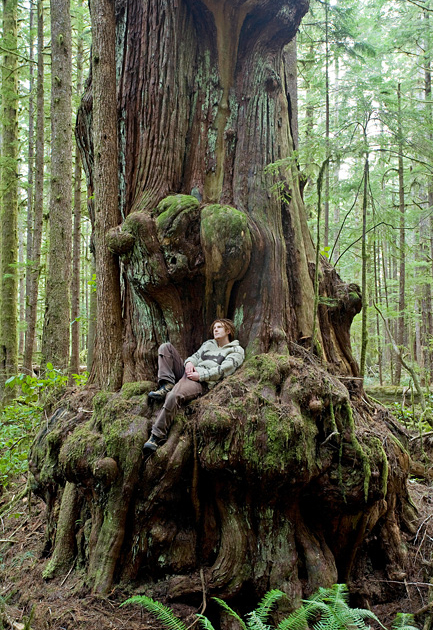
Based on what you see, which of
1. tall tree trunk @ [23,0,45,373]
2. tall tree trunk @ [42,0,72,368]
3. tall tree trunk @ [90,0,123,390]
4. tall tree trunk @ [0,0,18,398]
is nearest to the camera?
tall tree trunk @ [90,0,123,390]

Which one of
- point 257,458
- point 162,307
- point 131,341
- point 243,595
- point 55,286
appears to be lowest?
point 243,595

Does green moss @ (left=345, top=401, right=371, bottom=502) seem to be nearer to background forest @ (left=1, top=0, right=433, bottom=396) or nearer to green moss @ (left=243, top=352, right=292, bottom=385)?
green moss @ (left=243, top=352, right=292, bottom=385)

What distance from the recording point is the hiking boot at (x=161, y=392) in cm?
455

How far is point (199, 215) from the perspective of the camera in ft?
16.8

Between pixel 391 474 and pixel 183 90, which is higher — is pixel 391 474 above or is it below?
below

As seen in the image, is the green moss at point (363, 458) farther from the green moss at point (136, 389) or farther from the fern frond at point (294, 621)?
the green moss at point (136, 389)

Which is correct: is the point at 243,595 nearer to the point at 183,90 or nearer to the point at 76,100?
the point at 183,90

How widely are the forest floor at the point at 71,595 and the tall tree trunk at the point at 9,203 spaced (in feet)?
16.1

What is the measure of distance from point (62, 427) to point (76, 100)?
37.9 feet

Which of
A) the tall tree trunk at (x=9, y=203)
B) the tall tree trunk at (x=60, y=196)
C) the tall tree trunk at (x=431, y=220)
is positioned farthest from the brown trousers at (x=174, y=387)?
the tall tree trunk at (x=431, y=220)

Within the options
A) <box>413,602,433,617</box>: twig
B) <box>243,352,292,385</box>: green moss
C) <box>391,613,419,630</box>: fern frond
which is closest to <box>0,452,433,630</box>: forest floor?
<box>413,602,433,617</box>: twig

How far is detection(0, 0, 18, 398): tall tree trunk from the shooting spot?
9.89 meters

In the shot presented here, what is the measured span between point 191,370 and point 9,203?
335 inches

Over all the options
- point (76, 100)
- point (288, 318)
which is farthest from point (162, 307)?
point (76, 100)
